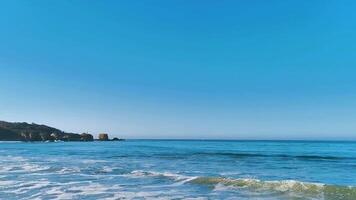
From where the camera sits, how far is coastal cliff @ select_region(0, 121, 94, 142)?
147 meters

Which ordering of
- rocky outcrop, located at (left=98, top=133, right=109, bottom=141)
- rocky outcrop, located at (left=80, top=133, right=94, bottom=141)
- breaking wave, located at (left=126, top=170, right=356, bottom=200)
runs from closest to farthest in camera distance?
breaking wave, located at (left=126, top=170, right=356, bottom=200) < rocky outcrop, located at (left=80, top=133, right=94, bottom=141) < rocky outcrop, located at (left=98, top=133, right=109, bottom=141)

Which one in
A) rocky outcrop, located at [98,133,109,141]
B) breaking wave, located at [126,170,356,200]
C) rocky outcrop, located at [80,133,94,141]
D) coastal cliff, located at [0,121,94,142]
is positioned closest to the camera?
breaking wave, located at [126,170,356,200]

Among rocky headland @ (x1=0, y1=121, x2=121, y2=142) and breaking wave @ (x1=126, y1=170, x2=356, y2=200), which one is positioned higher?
rocky headland @ (x1=0, y1=121, x2=121, y2=142)

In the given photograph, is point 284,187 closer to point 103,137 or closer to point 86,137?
point 86,137

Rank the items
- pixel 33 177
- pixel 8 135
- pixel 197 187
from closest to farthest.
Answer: pixel 197 187
pixel 33 177
pixel 8 135

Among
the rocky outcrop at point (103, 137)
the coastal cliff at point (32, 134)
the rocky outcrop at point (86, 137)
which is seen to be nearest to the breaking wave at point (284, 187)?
the coastal cliff at point (32, 134)

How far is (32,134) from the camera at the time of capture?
144750 mm

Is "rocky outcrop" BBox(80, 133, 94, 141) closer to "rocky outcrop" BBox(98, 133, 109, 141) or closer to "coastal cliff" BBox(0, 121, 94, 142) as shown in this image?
"coastal cliff" BBox(0, 121, 94, 142)

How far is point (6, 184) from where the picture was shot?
62.7 ft

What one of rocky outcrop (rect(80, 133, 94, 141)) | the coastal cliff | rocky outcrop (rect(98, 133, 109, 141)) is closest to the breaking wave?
the coastal cliff

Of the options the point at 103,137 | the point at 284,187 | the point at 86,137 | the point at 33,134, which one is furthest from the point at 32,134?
the point at 284,187

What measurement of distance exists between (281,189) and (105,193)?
7997mm

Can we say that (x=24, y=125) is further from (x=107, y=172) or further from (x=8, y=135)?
(x=107, y=172)

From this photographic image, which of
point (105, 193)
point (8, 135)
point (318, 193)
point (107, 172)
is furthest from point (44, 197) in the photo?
point (8, 135)
